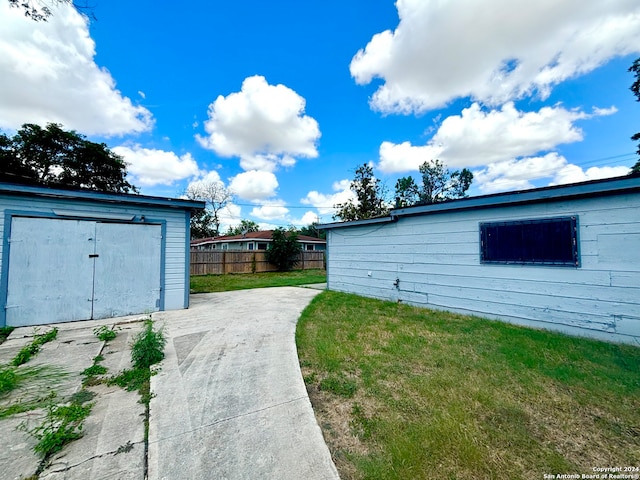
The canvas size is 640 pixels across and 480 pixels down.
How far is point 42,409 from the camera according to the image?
7.09 feet

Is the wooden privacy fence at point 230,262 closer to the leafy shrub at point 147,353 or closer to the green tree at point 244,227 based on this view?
the leafy shrub at point 147,353

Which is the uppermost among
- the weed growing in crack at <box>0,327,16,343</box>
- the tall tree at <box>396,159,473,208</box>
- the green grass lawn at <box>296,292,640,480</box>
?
the tall tree at <box>396,159,473,208</box>

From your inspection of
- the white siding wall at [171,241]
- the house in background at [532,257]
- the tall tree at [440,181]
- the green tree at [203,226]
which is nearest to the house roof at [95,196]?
the white siding wall at [171,241]

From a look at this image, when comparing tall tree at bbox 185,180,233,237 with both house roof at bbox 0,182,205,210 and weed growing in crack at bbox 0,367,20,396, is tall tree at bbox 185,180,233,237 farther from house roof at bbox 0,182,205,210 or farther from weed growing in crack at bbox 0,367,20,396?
weed growing in crack at bbox 0,367,20,396

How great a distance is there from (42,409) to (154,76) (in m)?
10.9

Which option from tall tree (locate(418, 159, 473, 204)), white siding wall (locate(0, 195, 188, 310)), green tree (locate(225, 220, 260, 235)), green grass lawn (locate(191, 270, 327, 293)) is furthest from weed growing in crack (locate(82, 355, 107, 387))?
green tree (locate(225, 220, 260, 235))

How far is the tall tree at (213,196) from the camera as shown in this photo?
1081 inches

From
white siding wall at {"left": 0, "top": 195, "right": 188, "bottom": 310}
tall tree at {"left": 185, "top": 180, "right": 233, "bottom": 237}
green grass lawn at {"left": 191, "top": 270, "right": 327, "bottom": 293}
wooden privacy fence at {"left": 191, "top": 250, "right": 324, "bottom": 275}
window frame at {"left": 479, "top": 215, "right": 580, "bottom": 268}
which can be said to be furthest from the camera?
tall tree at {"left": 185, "top": 180, "right": 233, "bottom": 237}

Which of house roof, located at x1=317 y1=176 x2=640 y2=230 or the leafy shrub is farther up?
house roof, located at x1=317 y1=176 x2=640 y2=230

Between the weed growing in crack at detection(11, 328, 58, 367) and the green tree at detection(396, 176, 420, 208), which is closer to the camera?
the weed growing in crack at detection(11, 328, 58, 367)

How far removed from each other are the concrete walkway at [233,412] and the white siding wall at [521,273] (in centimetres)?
387

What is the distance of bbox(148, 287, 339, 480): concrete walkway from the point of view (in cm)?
156

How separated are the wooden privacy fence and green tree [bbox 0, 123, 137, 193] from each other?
7.96 m

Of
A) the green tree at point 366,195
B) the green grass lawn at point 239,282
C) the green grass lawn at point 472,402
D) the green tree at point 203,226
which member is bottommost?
the green grass lawn at point 239,282
